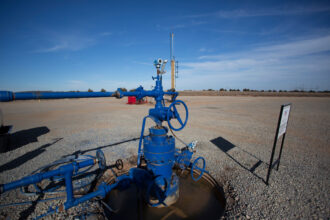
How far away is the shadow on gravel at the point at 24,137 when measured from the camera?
24.8 feet

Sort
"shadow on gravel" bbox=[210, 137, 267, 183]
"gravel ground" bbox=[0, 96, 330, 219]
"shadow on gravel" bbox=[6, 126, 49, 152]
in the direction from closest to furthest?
"gravel ground" bbox=[0, 96, 330, 219]
"shadow on gravel" bbox=[210, 137, 267, 183]
"shadow on gravel" bbox=[6, 126, 49, 152]

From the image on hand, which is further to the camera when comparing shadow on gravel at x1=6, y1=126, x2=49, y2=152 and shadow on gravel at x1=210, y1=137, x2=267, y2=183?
shadow on gravel at x1=6, y1=126, x2=49, y2=152

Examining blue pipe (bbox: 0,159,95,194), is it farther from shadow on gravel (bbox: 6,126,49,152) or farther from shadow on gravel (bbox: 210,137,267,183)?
shadow on gravel (bbox: 6,126,49,152)

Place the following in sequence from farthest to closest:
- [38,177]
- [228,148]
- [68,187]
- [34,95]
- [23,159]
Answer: [228,148], [23,159], [68,187], [38,177], [34,95]

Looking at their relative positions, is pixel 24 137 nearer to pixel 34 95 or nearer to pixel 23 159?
pixel 23 159

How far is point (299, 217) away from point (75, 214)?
505 centimetres

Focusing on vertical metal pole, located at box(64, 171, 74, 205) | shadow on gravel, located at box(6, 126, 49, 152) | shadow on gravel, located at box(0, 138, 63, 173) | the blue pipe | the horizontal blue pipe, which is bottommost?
shadow on gravel, located at box(0, 138, 63, 173)

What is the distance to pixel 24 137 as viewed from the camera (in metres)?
8.55

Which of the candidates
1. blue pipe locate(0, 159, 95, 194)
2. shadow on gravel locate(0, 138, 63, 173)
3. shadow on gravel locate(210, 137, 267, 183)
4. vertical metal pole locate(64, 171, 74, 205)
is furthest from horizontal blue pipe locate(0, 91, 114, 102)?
shadow on gravel locate(0, 138, 63, 173)

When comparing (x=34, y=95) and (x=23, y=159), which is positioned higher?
(x=34, y=95)

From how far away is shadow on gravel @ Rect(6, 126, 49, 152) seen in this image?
24.8 ft

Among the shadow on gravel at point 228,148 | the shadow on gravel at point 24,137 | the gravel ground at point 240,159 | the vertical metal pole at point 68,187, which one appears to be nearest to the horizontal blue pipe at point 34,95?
the vertical metal pole at point 68,187

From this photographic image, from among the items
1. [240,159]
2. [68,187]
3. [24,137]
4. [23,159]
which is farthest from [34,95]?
[24,137]

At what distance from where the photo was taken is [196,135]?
8953 mm
